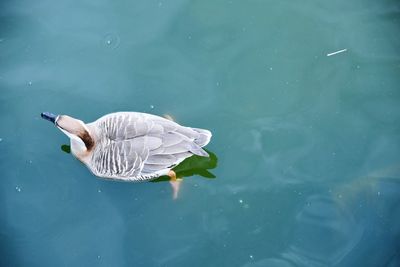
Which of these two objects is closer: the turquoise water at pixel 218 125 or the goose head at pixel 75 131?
the goose head at pixel 75 131

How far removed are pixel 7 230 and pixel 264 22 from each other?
2966 millimetres

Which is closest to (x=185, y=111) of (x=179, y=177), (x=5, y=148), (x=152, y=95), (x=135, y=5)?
(x=152, y=95)

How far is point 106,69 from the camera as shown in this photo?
4500 mm

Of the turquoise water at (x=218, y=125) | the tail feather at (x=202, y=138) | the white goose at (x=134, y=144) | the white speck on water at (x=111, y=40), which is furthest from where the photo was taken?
the white speck on water at (x=111, y=40)

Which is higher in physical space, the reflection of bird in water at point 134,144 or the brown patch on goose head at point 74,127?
the brown patch on goose head at point 74,127

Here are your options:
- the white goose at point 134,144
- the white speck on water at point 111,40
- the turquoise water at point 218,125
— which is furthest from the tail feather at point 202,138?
the white speck on water at point 111,40

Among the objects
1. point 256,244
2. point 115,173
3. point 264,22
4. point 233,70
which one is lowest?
point 256,244

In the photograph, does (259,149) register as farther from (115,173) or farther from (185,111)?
(115,173)

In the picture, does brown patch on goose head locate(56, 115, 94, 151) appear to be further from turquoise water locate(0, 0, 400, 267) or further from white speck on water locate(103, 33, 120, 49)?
white speck on water locate(103, 33, 120, 49)

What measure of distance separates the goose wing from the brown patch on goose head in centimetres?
14

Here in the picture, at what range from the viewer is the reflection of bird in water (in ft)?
12.2

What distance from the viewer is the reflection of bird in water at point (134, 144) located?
3.73 m

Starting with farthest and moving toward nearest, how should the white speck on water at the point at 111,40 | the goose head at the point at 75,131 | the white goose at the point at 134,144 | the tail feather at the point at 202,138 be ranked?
the white speck on water at the point at 111,40 < the tail feather at the point at 202,138 < the white goose at the point at 134,144 < the goose head at the point at 75,131

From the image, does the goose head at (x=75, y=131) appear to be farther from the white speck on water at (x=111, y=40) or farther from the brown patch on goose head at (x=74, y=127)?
the white speck on water at (x=111, y=40)
